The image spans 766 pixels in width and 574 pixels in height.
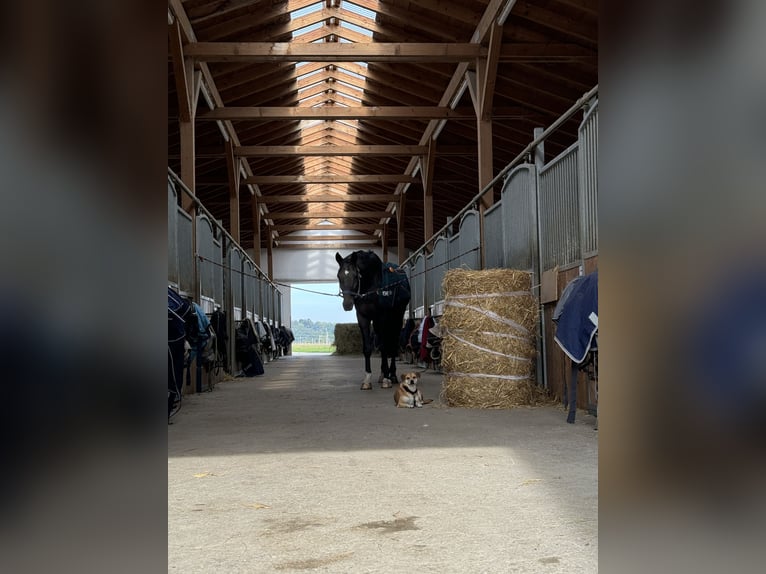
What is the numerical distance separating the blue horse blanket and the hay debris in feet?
4.03

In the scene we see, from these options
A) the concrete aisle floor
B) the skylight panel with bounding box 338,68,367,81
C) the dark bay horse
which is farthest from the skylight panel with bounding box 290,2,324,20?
the concrete aisle floor

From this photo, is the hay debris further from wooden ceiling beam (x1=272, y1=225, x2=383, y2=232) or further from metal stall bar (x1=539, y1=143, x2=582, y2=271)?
wooden ceiling beam (x1=272, y1=225, x2=383, y2=232)

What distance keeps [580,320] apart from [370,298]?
164 inches

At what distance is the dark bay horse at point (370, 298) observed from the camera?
809 centimetres

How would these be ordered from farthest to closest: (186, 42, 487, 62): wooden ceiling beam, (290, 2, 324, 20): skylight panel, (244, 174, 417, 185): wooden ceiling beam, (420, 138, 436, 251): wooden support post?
1. (244, 174, 417, 185): wooden ceiling beam
2. (420, 138, 436, 251): wooden support post
3. (290, 2, 324, 20): skylight panel
4. (186, 42, 487, 62): wooden ceiling beam

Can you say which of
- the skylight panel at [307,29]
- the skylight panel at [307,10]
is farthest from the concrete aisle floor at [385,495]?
the skylight panel at [307,29]

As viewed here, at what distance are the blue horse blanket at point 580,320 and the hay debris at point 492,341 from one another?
4.03 feet

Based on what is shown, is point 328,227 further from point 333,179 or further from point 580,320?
point 580,320

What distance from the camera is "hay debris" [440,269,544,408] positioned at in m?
5.64

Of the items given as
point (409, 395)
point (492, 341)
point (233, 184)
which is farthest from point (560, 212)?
point (233, 184)

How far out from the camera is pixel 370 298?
A: 26.9 feet
